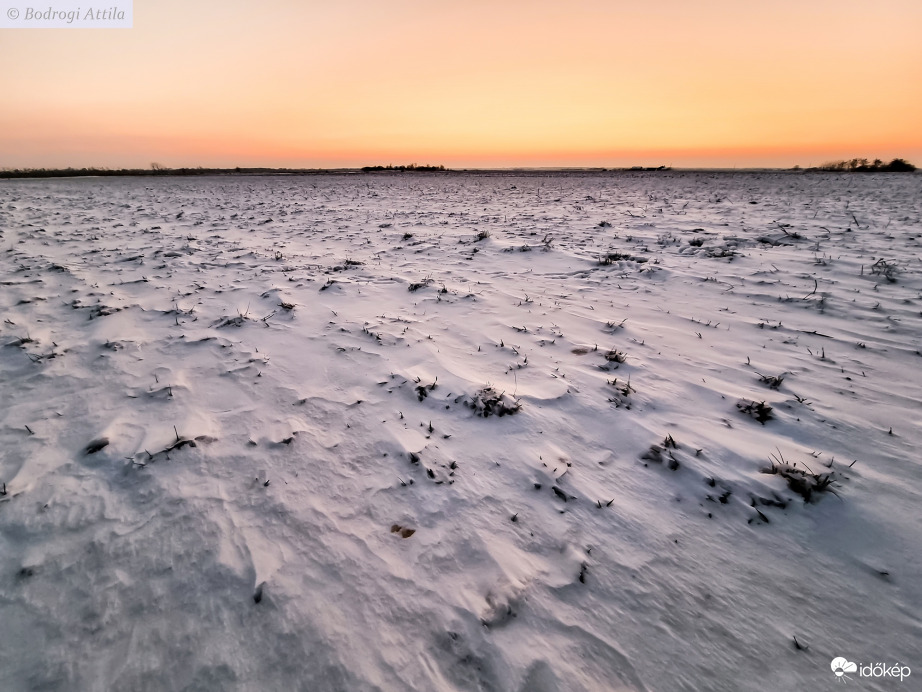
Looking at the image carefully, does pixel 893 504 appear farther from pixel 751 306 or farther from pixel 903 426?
pixel 751 306

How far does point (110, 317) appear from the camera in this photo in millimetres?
4980

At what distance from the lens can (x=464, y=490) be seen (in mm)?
2531

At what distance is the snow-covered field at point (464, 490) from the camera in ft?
5.64

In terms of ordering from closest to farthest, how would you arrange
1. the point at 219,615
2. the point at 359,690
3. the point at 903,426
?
the point at 359,690 → the point at 219,615 → the point at 903,426

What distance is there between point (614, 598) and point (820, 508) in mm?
1421

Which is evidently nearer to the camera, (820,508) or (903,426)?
(820,508)

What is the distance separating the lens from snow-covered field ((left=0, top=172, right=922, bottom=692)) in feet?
5.64

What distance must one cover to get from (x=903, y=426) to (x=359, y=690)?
3919mm

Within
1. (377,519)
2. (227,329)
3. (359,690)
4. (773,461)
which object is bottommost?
(359,690)

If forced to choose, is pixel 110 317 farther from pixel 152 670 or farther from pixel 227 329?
pixel 152 670

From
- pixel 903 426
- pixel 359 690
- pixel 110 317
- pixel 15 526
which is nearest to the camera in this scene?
pixel 359 690

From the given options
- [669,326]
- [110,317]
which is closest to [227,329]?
[110,317]

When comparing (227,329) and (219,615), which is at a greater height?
(227,329)

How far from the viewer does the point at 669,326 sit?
4.62 metres
